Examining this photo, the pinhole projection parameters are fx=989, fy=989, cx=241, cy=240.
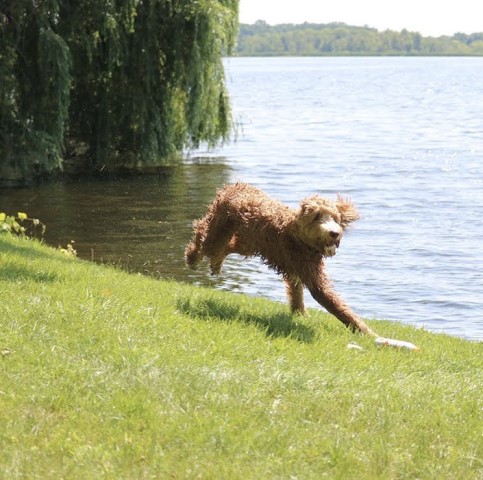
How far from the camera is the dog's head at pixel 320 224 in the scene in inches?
312

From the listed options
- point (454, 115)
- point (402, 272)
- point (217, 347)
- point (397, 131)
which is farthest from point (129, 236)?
point (454, 115)

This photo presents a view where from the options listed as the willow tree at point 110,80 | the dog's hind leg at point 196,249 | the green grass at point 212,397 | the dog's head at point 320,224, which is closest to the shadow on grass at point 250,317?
the green grass at point 212,397

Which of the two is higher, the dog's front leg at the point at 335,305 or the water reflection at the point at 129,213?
the dog's front leg at the point at 335,305

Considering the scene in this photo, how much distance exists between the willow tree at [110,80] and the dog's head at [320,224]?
41.9ft

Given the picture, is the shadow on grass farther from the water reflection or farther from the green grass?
the water reflection

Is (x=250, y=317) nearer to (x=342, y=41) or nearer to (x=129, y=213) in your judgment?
(x=129, y=213)

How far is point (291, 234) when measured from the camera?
27.3ft

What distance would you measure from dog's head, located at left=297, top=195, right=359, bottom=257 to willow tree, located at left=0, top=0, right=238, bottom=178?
12.8 meters

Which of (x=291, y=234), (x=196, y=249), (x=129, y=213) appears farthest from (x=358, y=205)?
(x=291, y=234)

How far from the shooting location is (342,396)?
19.6ft

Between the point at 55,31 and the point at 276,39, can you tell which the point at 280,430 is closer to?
A: the point at 55,31

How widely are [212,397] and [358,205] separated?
1702 centimetres

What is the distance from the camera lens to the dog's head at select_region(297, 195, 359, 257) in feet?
26.0

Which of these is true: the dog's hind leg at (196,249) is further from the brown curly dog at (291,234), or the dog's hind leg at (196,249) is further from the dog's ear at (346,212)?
the dog's ear at (346,212)
